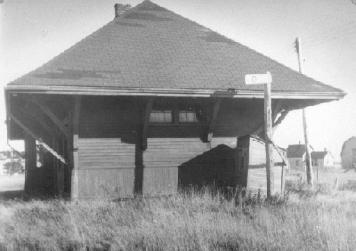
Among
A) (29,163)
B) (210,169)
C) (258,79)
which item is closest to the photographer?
(258,79)

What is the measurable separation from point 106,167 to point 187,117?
8.16ft

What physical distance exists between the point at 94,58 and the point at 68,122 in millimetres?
1828

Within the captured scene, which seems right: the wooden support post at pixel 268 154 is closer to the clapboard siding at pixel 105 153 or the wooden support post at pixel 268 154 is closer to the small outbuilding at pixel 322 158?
the clapboard siding at pixel 105 153

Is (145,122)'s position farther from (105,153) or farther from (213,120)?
(213,120)

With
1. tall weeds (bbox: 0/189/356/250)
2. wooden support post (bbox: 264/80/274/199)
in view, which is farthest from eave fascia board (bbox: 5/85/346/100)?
tall weeds (bbox: 0/189/356/250)

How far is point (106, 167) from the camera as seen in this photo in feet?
32.5

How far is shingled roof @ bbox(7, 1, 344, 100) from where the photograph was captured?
28.9 ft

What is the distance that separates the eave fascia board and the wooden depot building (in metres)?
0.02

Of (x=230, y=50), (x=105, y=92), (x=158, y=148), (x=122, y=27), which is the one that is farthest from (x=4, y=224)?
(x=230, y=50)

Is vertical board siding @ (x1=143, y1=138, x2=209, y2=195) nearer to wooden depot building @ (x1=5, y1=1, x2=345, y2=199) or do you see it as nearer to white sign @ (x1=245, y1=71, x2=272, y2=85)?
wooden depot building @ (x1=5, y1=1, x2=345, y2=199)

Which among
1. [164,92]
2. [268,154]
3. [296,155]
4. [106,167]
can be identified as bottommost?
[296,155]

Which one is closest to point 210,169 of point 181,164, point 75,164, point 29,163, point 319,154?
point 181,164

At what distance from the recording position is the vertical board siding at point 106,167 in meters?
9.71

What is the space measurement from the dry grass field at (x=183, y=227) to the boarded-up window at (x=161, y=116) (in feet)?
8.79
